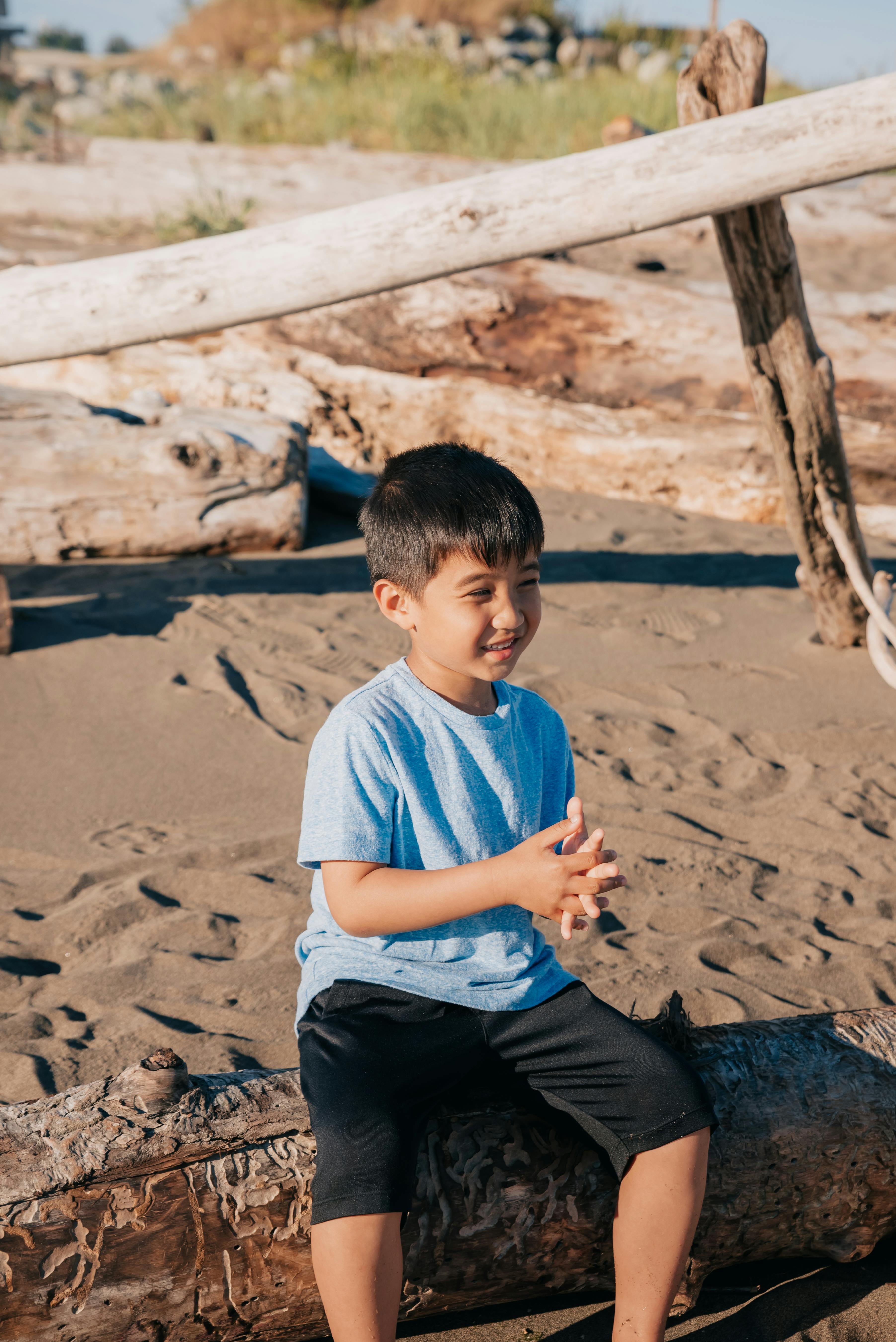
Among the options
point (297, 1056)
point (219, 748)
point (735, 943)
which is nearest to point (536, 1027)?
point (297, 1056)

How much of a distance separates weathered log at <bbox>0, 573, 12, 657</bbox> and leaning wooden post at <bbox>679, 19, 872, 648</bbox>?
9.89 ft

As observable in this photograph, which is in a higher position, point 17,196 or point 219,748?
point 17,196

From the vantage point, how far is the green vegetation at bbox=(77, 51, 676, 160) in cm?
1212

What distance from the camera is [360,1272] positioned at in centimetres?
135

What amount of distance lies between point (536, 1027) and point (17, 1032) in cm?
137

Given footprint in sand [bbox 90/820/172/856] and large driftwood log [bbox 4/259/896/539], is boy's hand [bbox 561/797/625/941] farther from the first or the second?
large driftwood log [bbox 4/259/896/539]

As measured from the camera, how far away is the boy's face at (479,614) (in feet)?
5.32

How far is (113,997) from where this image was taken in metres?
2.51

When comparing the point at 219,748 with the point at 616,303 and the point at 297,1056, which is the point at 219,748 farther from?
the point at 616,303

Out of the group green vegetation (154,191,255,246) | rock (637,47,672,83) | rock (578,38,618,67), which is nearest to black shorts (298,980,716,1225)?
green vegetation (154,191,255,246)

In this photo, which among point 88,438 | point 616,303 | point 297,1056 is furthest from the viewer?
point 616,303

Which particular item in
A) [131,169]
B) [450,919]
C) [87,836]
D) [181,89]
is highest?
[181,89]

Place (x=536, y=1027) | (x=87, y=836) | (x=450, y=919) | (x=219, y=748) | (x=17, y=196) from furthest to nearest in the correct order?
1. (x=17, y=196)
2. (x=219, y=748)
3. (x=87, y=836)
4. (x=536, y=1027)
5. (x=450, y=919)

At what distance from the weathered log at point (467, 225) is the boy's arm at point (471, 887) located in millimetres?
2292
